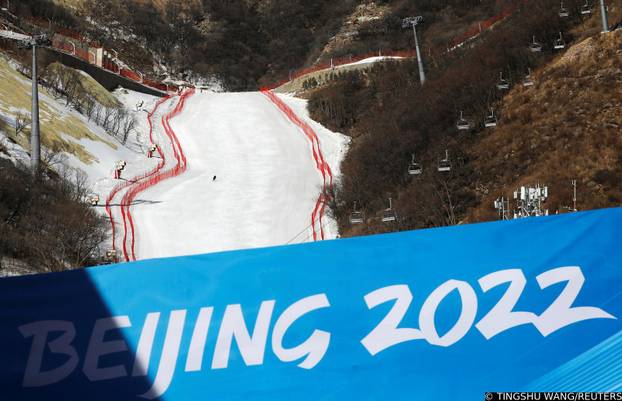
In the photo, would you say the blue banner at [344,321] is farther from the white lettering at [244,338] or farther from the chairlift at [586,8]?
the chairlift at [586,8]

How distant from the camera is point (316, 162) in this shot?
35844 mm

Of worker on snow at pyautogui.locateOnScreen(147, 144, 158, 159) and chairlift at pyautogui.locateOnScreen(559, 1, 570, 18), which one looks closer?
chairlift at pyautogui.locateOnScreen(559, 1, 570, 18)

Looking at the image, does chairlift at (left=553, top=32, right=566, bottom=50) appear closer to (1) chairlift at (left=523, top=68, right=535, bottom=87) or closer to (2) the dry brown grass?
(2) the dry brown grass

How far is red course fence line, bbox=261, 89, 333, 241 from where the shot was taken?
26.6m

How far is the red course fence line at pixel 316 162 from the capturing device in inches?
1047

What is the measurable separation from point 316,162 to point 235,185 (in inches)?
232

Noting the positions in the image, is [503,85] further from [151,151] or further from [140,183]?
Result: [151,151]

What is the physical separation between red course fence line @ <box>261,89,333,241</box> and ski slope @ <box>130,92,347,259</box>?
0.22 meters

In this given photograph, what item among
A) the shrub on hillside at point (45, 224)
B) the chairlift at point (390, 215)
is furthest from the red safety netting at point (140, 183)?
the chairlift at point (390, 215)

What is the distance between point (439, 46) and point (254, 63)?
142 feet

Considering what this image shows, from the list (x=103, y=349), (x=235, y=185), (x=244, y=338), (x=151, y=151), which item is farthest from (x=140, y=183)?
(x=244, y=338)

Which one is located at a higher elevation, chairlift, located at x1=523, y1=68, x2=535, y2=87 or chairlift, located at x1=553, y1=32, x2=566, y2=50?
chairlift, located at x1=553, y1=32, x2=566, y2=50

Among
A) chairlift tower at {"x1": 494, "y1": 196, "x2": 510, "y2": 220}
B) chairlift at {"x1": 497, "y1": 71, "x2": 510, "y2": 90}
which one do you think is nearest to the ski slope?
chairlift tower at {"x1": 494, "y1": 196, "x2": 510, "y2": 220}

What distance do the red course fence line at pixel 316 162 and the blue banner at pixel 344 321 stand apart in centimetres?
1866
